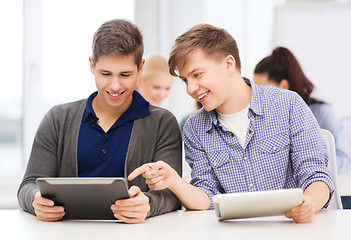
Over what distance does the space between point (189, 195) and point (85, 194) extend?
0.40 meters

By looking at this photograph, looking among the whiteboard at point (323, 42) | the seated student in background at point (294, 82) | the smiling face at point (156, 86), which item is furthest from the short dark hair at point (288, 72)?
the whiteboard at point (323, 42)

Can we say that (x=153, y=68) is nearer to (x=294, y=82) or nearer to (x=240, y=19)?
(x=294, y=82)

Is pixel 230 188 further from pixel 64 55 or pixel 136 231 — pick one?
pixel 64 55

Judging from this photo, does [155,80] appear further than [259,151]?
Yes

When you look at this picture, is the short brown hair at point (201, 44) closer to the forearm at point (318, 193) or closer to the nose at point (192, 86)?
the nose at point (192, 86)

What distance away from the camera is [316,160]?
157 cm

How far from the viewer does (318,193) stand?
146 cm

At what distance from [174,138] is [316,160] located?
0.49m

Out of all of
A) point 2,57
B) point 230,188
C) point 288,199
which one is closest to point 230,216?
point 288,199

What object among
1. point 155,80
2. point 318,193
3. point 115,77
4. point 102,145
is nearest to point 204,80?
point 115,77

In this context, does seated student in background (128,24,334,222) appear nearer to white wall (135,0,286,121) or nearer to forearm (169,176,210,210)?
forearm (169,176,210,210)

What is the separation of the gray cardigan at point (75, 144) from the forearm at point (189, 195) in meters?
0.10

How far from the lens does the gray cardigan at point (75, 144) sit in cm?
163

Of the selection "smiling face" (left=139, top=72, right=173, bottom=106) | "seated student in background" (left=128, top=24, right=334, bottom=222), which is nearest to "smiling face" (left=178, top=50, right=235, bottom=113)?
"seated student in background" (left=128, top=24, right=334, bottom=222)
